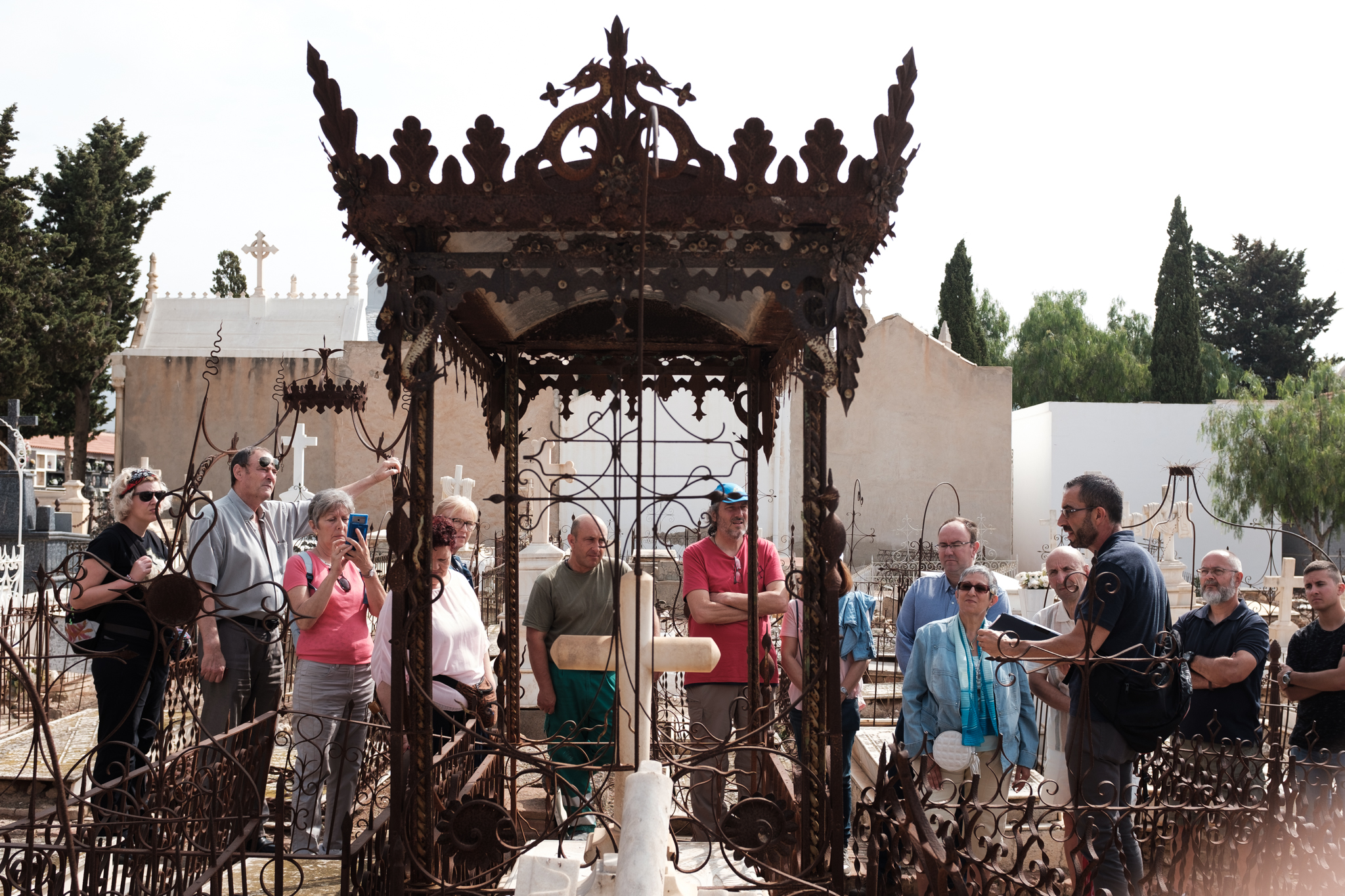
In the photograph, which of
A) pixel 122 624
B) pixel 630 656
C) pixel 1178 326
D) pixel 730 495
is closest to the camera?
pixel 630 656

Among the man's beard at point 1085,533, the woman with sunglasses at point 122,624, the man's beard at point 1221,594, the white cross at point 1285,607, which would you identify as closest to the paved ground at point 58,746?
the woman with sunglasses at point 122,624

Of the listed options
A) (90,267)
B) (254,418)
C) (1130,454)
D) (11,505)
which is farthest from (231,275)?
(1130,454)

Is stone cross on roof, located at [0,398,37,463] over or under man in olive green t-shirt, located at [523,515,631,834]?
over

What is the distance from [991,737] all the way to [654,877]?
2.48 metres

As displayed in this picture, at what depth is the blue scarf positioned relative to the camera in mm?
4375

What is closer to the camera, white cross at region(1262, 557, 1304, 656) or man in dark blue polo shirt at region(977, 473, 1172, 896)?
man in dark blue polo shirt at region(977, 473, 1172, 896)

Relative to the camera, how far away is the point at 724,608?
16.7ft

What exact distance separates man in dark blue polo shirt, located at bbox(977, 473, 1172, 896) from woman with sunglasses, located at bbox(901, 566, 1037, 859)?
1.28 ft

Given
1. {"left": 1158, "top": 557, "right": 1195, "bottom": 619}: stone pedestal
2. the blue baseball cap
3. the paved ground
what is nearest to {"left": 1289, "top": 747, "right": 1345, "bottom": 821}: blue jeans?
the blue baseball cap

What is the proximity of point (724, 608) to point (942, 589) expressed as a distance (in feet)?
3.63

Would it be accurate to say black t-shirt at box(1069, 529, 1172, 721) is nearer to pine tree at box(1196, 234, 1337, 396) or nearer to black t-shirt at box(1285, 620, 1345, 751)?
black t-shirt at box(1285, 620, 1345, 751)

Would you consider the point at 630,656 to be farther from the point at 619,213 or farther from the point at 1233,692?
the point at 1233,692

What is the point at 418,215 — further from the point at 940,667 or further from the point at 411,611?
the point at 940,667

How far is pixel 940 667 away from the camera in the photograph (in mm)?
4410
